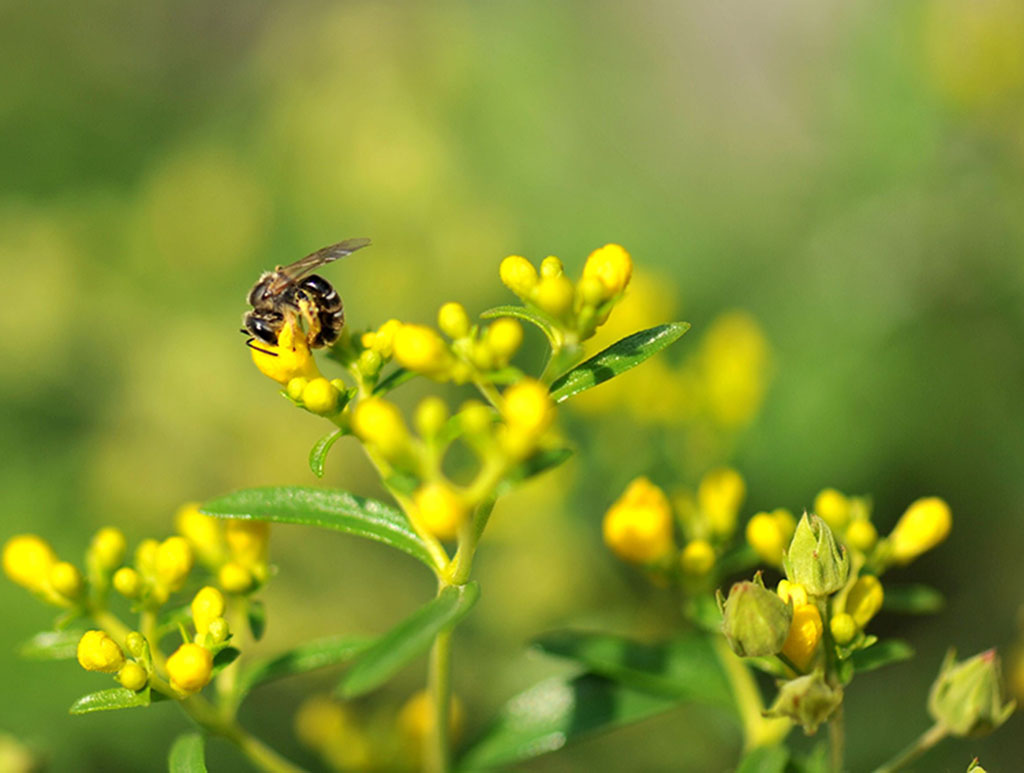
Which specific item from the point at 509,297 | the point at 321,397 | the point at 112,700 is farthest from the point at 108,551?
the point at 509,297

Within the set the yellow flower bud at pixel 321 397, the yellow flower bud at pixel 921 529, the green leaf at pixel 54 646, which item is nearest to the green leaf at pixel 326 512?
the yellow flower bud at pixel 321 397

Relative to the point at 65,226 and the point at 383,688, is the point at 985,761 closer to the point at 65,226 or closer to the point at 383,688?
the point at 383,688

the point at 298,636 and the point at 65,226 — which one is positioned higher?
the point at 65,226

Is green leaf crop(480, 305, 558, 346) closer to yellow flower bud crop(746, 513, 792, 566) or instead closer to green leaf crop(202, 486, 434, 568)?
green leaf crop(202, 486, 434, 568)

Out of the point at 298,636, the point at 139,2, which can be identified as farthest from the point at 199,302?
the point at 139,2

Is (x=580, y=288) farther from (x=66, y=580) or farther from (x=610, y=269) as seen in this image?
(x=66, y=580)

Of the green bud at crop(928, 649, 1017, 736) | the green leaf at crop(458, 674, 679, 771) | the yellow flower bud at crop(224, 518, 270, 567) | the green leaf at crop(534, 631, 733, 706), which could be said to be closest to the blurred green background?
the green leaf at crop(458, 674, 679, 771)
